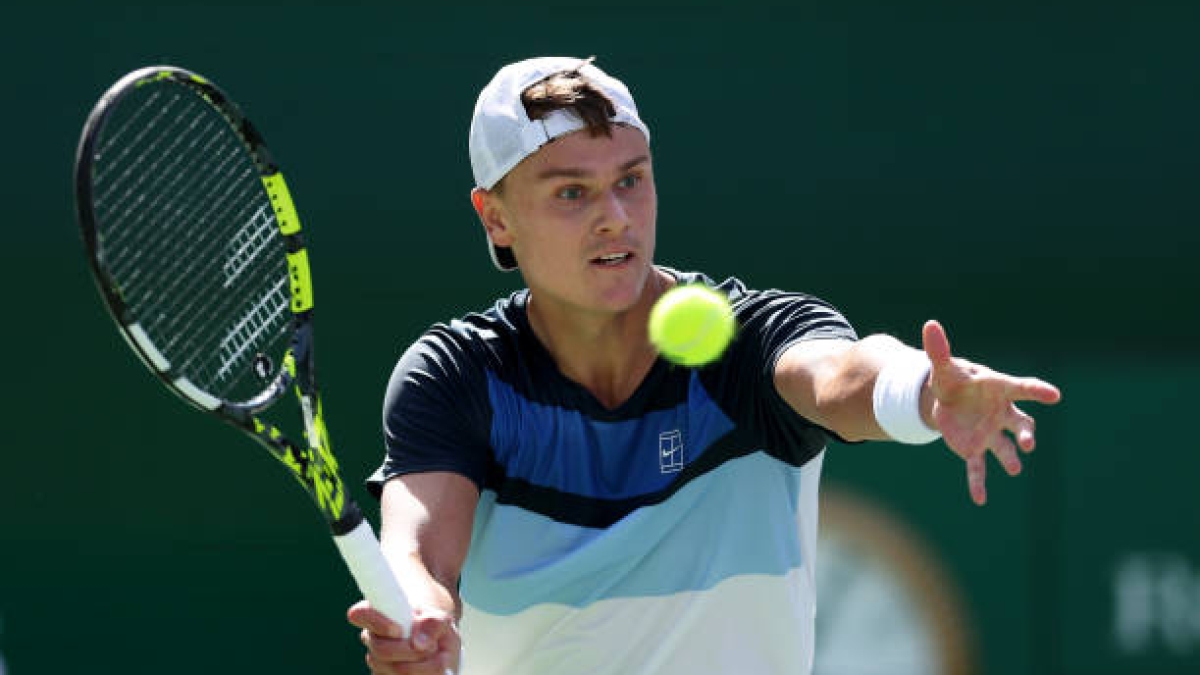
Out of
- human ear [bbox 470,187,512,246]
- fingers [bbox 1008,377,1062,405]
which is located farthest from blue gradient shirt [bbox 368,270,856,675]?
fingers [bbox 1008,377,1062,405]

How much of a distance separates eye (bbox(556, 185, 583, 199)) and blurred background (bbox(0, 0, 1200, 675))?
2.47 metres

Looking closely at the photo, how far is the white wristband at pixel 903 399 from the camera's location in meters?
2.33

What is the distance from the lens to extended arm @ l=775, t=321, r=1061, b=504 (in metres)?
2.11

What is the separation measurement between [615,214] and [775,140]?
108 inches

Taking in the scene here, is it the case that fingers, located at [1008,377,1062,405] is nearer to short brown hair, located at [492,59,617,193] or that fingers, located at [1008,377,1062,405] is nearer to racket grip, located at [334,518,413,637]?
racket grip, located at [334,518,413,637]

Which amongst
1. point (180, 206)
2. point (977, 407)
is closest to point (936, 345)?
point (977, 407)

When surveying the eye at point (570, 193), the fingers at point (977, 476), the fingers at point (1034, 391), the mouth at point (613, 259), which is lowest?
the fingers at point (977, 476)

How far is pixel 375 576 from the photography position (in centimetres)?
242

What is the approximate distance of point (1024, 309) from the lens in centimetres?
555

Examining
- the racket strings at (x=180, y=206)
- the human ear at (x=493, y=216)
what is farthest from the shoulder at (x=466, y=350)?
the racket strings at (x=180, y=206)

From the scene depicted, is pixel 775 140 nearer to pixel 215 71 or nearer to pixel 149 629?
pixel 215 71

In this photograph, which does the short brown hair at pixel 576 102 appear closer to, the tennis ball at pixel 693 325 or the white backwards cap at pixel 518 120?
the white backwards cap at pixel 518 120

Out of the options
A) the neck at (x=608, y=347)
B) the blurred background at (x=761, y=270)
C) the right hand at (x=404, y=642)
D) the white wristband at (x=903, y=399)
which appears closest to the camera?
the white wristband at (x=903, y=399)

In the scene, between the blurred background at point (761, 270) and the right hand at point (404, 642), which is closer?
the right hand at point (404, 642)
